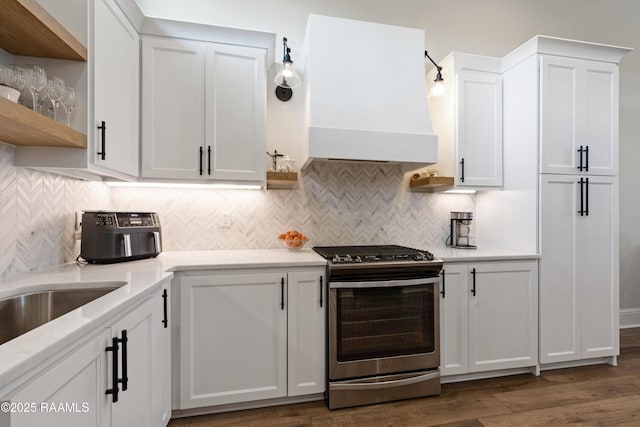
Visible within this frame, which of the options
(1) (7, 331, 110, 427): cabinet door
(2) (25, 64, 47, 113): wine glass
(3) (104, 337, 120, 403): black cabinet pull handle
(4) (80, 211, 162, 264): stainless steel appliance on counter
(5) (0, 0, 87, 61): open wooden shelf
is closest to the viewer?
(1) (7, 331, 110, 427): cabinet door

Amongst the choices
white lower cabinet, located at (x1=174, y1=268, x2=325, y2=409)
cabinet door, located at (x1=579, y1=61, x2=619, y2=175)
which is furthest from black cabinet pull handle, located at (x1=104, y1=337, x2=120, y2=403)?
cabinet door, located at (x1=579, y1=61, x2=619, y2=175)

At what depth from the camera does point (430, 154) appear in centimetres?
226

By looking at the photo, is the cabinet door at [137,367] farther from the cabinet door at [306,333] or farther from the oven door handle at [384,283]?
the oven door handle at [384,283]

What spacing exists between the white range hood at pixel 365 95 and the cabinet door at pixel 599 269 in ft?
4.47

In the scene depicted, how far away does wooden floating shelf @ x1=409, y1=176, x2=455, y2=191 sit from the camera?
254 cm

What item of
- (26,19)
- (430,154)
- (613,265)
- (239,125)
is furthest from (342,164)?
(613,265)

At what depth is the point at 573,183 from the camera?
7.84 ft

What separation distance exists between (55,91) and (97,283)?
877 mm

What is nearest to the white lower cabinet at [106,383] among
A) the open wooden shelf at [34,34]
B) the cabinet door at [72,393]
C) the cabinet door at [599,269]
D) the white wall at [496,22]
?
the cabinet door at [72,393]

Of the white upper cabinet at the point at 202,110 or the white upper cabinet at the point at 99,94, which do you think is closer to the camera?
the white upper cabinet at the point at 99,94

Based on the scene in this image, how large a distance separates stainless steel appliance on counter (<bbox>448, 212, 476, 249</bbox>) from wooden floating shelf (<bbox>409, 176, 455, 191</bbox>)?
1.00 ft

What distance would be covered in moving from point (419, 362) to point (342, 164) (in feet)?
5.28

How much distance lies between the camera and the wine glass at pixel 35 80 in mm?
1306

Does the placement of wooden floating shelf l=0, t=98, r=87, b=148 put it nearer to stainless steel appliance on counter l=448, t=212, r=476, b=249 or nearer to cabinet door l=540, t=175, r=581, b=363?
stainless steel appliance on counter l=448, t=212, r=476, b=249
